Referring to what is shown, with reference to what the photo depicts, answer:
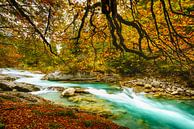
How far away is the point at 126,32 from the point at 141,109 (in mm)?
5995

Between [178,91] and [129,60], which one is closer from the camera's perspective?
[178,91]

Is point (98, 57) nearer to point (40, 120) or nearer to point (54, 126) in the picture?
point (54, 126)

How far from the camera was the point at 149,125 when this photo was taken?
1300cm

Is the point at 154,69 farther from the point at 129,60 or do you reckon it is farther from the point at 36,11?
the point at 36,11

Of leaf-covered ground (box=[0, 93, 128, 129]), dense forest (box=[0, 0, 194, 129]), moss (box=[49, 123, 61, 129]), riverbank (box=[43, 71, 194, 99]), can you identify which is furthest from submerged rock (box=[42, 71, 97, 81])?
moss (box=[49, 123, 61, 129])

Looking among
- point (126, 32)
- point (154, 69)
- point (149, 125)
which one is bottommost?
point (149, 125)

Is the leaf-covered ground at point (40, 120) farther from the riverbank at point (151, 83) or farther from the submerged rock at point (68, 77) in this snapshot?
the submerged rock at point (68, 77)

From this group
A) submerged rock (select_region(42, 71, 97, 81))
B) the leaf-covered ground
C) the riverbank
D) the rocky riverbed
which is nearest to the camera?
the leaf-covered ground

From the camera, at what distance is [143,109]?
675 inches

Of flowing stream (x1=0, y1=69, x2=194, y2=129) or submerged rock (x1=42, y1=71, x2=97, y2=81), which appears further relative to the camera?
submerged rock (x1=42, y1=71, x2=97, y2=81)

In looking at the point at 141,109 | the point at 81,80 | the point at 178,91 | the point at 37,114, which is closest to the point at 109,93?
the point at 141,109

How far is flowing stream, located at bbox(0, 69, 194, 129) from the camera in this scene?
13.5 m

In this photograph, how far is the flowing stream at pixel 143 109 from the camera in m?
13.5

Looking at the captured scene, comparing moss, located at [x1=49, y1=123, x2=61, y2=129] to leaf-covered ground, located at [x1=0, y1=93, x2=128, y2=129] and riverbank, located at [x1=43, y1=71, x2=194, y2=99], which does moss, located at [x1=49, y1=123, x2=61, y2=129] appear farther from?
riverbank, located at [x1=43, y1=71, x2=194, y2=99]
